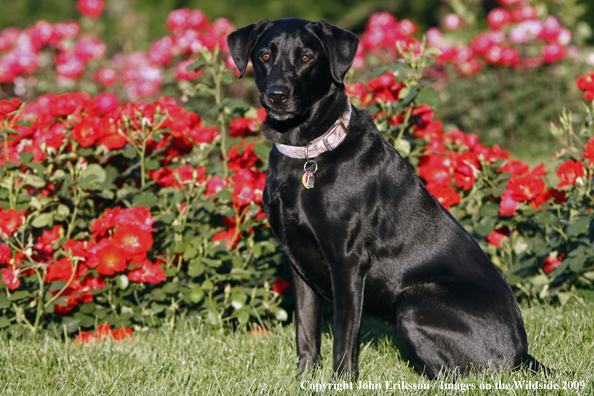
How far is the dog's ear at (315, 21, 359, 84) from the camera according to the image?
8.77 ft

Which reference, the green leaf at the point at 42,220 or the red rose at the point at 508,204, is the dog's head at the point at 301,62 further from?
the green leaf at the point at 42,220

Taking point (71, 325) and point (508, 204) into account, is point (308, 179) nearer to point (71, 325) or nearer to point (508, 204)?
point (508, 204)

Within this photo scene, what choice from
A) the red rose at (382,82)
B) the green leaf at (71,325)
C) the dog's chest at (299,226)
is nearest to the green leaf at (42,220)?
the green leaf at (71,325)

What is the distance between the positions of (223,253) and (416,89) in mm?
1469

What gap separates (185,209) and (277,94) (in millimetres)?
1065

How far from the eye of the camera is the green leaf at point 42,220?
328 cm

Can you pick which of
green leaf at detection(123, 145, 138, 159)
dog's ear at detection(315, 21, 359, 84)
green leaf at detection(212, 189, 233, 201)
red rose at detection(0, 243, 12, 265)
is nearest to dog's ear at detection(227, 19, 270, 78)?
dog's ear at detection(315, 21, 359, 84)

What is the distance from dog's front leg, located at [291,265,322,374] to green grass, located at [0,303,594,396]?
0.07 metres

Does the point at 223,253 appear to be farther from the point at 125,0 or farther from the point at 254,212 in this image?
the point at 125,0

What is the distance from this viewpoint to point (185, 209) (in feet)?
10.9

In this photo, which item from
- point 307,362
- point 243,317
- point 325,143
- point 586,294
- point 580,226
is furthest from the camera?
point 586,294

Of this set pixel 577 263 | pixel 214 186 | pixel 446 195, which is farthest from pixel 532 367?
pixel 214 186

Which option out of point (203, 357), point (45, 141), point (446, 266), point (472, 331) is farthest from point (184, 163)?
point (472, 331)

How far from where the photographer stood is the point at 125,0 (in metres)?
15.9
